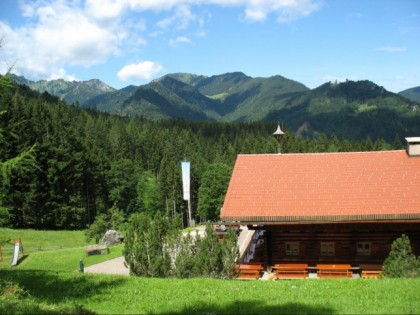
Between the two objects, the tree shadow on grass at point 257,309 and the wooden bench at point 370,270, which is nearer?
the tree shadow on grass at point 257,309

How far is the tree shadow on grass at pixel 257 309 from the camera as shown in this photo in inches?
468

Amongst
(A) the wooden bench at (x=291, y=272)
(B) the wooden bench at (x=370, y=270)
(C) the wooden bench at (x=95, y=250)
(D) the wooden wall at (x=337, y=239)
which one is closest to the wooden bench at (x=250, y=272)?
(A) the wooden bench at (x=291, y=272)

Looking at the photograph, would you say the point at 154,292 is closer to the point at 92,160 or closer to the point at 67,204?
the point at 67,204

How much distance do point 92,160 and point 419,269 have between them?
62947 mm

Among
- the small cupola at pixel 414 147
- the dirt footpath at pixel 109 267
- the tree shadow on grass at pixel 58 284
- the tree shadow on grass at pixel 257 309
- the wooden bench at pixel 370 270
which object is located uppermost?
the small cupola at pixel 414 147

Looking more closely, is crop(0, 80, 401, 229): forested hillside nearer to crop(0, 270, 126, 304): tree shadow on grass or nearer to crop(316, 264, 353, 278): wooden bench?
crop(0, 270, 126, 304): tree shadow on grass

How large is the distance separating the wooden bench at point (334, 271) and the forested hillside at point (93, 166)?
27.5 metres

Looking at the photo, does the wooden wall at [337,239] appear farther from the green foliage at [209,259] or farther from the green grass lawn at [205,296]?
the green grass lawn at [205,296]

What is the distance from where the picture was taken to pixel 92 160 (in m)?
73.0

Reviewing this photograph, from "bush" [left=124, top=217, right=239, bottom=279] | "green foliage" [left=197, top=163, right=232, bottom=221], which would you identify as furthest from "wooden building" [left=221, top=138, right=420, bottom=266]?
"green foliage" [left=197, top=163, right=232, bottom=221]

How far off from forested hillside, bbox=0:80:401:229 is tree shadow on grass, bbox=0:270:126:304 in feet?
73.6

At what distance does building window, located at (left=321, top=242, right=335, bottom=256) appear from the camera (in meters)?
23.6

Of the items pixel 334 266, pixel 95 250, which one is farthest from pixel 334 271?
pixel 95 250

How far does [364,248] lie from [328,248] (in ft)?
6.51
